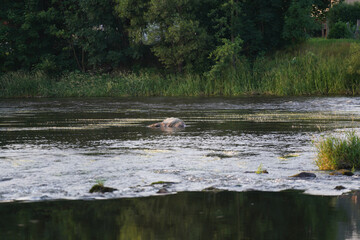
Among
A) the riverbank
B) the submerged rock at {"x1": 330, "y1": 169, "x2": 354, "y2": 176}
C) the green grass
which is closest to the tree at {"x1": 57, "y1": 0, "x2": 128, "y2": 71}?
the riverbank

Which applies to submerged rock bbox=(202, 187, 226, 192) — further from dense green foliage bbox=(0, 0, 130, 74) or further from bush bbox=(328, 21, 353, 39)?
Answer: bush bbox=(328, 21, 353, 39)

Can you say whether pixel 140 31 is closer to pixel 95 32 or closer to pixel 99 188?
pixel 95 32

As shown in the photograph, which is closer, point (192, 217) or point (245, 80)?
point (192, 217)

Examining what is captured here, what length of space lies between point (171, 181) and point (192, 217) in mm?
2404

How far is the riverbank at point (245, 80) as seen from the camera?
37.4 meters

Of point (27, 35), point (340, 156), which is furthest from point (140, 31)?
point (340, 156)

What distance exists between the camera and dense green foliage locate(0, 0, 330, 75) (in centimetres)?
4612

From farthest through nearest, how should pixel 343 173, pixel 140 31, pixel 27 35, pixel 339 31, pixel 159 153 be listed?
pixel 339 31 → pixel 27 35 → pixel 140 31 → pixel 159 153 → pixel 343 173

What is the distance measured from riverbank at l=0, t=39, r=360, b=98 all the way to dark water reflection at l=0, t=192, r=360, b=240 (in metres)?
28.7

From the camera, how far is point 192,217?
7652 millimetres

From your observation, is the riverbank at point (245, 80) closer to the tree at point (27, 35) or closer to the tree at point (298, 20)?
the tree at point (298, 20)

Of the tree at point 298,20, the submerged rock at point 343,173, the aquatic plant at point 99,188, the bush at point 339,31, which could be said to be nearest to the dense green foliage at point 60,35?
the tree at point 298,20

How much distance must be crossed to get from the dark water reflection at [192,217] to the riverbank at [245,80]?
28.7 m

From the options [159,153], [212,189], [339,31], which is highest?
[339,31]
